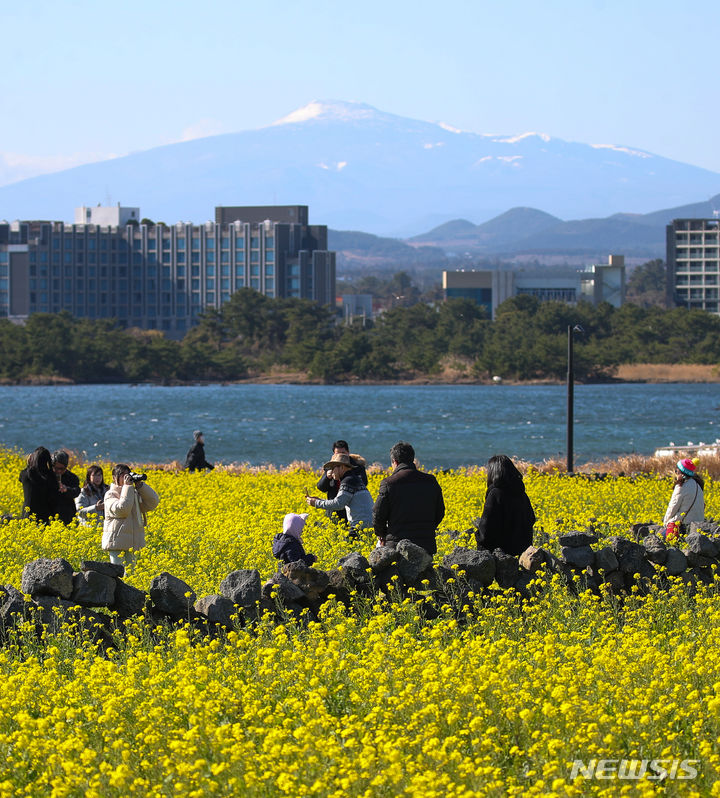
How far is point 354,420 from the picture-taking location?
81.0m

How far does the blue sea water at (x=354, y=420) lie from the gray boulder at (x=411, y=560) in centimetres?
2603

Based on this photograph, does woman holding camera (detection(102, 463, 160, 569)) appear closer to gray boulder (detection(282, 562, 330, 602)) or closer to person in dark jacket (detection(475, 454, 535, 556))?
gray boulder (detection(282, 562, 330, 602))

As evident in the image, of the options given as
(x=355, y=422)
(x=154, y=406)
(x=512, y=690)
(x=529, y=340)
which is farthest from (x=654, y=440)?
(x=529, y=340)

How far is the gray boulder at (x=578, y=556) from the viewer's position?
12352mm

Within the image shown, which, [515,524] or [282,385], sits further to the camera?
[282,385]

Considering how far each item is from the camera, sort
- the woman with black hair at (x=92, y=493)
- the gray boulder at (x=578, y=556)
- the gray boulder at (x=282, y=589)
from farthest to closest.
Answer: the woman with black hair at (x=92, y=493)
the gray boulder at (x=578, y=556)
the gray boulder at (x=282, y=589)

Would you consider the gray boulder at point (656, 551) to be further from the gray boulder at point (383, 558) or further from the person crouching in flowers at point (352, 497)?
the gray boulder at point (383, 558)

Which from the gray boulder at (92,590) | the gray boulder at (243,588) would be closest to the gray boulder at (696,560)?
the gray boulder at (243,588)

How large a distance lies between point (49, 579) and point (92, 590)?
36 centimetres

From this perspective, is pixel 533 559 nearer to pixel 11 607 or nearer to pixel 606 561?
pixel 606 561

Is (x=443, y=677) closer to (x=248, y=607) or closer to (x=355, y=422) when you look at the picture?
(x=248, y=607)

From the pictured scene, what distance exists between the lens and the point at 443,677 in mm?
7781

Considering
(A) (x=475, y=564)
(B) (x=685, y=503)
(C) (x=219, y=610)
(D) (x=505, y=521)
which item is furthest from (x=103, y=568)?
(B) (x=685, y=503)

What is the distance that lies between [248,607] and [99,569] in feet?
4.03
